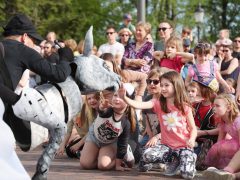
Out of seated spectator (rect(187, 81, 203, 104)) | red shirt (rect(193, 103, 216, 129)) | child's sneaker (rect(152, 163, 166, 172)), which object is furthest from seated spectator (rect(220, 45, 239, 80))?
child's sneaker (rect(152, 163, 166, 172))

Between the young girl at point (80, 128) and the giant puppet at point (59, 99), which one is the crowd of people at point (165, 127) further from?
the giant puppet at point (59, 99)

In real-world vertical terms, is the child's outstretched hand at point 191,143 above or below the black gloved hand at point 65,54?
below

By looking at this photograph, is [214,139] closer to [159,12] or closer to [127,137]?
[127,137]

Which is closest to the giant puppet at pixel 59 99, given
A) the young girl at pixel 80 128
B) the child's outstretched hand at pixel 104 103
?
the child's outstretched hand at pixel 104 103

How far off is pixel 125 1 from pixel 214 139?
25883 mm

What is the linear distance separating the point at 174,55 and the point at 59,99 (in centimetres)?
441

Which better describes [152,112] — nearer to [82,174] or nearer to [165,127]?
[165,127]

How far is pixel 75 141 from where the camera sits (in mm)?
9055

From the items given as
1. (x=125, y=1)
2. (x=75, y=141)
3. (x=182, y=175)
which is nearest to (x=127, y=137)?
(x=182, y=175)

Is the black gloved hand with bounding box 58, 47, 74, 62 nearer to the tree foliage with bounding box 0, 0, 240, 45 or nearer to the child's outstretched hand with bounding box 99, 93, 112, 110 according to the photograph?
the child's outstretched hand with bounding box 99, 93, 112, 110

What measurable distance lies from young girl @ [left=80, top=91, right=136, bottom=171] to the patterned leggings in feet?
1.49

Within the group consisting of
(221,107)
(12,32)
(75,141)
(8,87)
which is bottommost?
(75,141)

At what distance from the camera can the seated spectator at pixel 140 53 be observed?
33.5 ft

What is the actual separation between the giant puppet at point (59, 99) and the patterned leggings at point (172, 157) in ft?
4.91
